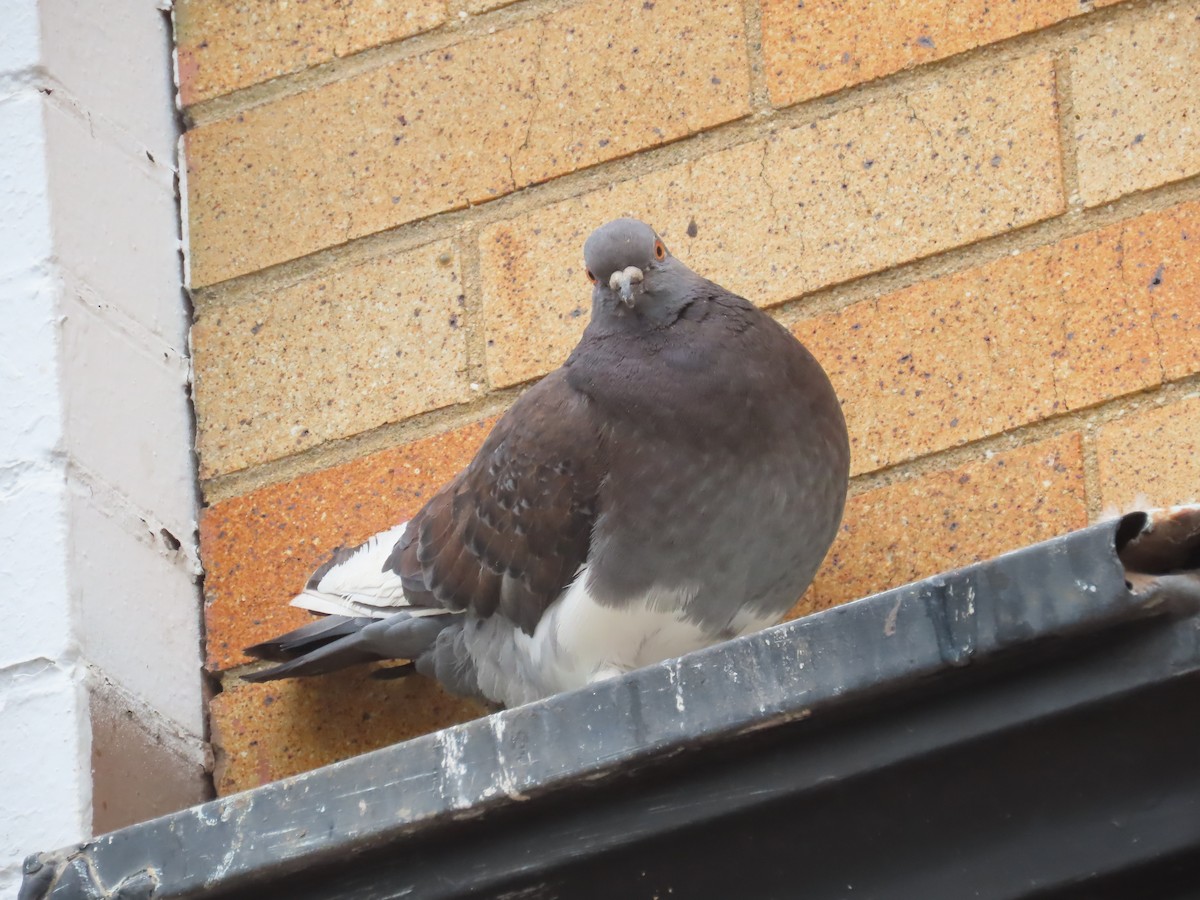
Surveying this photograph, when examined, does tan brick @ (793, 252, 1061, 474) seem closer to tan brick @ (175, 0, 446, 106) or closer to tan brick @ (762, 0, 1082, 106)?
tan brick @ (762, 0, 1082, 106)

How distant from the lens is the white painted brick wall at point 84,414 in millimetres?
2920

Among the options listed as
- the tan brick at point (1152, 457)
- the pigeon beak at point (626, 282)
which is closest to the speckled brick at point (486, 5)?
the pigeon beak at point (626, 282)

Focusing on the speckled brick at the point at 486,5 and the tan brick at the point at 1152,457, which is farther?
the speckled brick at the point at 486,5

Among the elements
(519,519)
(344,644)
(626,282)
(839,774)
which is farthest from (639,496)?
(839,774)

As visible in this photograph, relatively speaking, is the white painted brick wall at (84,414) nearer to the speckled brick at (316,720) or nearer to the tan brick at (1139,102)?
the speckled brick at (316,720)

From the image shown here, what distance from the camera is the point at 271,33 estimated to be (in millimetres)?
3652

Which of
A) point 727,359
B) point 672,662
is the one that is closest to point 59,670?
point 727,359

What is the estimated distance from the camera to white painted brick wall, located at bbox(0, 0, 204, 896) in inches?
115

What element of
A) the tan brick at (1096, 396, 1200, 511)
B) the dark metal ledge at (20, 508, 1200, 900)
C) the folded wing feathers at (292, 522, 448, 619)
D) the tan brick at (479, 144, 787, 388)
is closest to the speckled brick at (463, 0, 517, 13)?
the tan brick at (479, 144, 787, 388)

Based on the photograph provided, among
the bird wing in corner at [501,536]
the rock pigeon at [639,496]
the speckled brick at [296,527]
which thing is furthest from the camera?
the speckled brick at [296,527]

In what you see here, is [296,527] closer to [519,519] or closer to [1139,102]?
[519,519]

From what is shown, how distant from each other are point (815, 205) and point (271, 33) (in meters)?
1.33

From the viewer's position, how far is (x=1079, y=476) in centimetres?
285

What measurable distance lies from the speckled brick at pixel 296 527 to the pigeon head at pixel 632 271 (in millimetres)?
542
